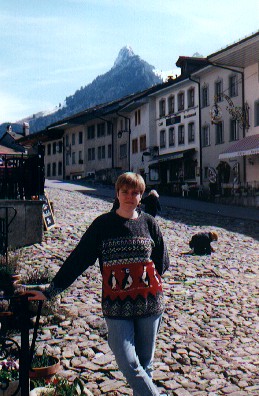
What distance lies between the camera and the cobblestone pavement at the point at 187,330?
17.1 feet

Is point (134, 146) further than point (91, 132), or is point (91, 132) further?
point (91, 132)

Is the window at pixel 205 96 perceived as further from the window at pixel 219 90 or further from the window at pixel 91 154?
the window at pixel 91 154

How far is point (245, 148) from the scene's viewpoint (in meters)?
31.1

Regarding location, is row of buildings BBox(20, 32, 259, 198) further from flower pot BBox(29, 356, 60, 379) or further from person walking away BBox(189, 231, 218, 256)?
flower pot BBox(29, 356, 60, 379)

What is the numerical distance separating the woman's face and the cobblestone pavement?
76.4 inches

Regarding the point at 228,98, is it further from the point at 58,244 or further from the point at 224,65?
the point at 58,244

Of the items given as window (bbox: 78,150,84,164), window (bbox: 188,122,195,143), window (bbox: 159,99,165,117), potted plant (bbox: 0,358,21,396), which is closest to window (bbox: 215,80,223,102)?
window (bbox: 188,122,195,143)

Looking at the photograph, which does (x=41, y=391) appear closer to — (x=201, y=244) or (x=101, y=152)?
(x=201, y=244)

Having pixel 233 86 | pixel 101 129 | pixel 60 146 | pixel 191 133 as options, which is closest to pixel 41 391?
pixel 233 86

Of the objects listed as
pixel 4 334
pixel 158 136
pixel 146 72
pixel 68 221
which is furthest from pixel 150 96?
pixel 146 72

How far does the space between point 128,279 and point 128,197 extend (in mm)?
562

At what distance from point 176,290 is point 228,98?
29070 mm

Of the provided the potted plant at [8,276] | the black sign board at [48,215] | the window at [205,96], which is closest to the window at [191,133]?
the window at [205,96]

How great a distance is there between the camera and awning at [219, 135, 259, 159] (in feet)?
98.7
